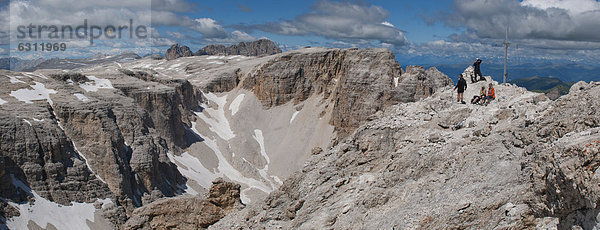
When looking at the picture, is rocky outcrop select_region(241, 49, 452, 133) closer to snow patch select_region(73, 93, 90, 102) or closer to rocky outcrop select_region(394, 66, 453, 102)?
rocky outcrop select_region(394, 66, 453, 102)

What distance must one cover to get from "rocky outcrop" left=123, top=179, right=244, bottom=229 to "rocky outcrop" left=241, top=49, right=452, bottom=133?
2295 inches

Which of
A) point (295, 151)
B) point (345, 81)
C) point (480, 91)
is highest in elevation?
point (345, 81)

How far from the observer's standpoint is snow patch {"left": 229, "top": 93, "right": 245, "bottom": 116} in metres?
107

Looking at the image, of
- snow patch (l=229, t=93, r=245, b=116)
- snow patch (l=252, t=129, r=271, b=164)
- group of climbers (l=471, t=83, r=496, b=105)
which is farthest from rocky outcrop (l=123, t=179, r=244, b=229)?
snow patch (l=229, t=93, r=245, b=116)

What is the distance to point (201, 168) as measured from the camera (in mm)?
78312

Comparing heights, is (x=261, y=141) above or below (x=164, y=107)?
below

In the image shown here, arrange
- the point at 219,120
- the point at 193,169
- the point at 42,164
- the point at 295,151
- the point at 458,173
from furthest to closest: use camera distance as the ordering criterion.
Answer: the point at 219,120 → the point at 295,151 → the point at 193,169 → the point at 42,164 → the point at 458,173

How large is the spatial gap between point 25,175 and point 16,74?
75.2 feet

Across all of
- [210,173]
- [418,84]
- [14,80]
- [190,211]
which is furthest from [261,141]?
[190,211]

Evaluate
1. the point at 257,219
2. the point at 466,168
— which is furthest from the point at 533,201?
the point at 257,219

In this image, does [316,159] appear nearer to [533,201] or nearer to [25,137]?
[533,201]

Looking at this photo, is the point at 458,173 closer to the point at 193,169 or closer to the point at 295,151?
the point at 193,169

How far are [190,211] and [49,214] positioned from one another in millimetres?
30524

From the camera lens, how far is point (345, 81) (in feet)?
296
